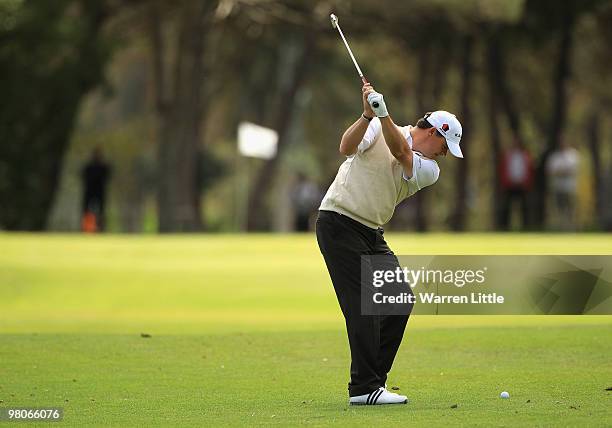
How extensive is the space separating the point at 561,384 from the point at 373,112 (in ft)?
9.26

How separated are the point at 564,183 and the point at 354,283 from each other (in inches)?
1123

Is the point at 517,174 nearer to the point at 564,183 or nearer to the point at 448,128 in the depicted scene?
the point at 564,183

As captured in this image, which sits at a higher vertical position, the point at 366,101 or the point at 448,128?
the point at 366,101

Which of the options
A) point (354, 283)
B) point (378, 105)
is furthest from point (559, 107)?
point (378, 105)

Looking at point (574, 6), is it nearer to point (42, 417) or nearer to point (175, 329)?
point (175, 329)

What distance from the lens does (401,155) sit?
33.6 feet

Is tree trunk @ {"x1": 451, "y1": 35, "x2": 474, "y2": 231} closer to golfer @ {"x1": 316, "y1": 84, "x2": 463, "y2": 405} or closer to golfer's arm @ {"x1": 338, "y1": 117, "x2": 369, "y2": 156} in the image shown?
golfer @ {"x1": 316, "y1": 84, "x2": 463, "y2": 405}

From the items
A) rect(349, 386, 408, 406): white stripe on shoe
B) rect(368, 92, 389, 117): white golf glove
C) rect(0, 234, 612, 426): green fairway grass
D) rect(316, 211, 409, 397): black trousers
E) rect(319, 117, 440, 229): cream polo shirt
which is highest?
rect(368, 92, 389, 117): white golf glove

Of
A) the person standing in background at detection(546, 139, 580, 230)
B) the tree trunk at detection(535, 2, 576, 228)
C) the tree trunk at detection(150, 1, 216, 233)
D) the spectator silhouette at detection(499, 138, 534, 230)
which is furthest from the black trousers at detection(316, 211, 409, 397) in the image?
the tree trunk at detection(535, 2, 576, 228)

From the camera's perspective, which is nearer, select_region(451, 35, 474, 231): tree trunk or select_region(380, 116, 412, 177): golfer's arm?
select_region(380, 116, 412, 177): golfer's arm

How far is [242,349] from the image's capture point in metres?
14.7

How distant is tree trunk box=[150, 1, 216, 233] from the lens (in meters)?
40.7

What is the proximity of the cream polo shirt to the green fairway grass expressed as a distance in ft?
4.07

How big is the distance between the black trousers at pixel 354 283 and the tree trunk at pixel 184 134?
29.4 m
